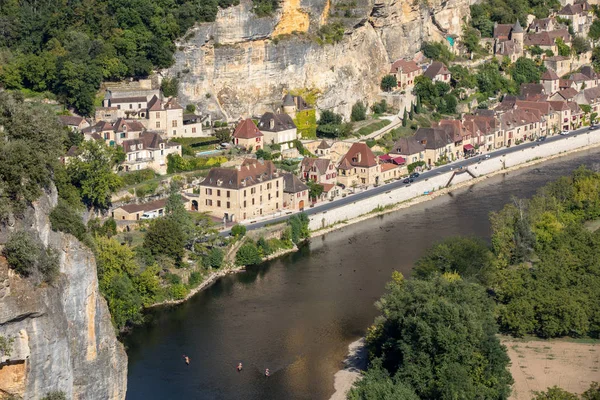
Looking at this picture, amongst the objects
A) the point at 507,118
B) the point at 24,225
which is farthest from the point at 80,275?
the point at 507,118

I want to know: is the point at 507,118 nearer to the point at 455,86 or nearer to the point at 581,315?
the point at 455,86

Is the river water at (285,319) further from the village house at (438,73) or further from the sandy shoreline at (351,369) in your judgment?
the village house at (438,73)

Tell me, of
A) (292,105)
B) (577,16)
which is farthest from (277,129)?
(577,16)

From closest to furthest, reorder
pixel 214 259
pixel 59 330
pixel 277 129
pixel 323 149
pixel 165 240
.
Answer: pixel 59 330 → pixel 165 240 → pixel 214 259 → pixel 277 129 → pixel 323 149

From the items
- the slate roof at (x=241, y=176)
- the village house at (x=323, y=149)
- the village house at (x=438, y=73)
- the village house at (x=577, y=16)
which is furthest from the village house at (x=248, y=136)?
the village house at (x=577, y=16)

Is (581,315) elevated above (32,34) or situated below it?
below

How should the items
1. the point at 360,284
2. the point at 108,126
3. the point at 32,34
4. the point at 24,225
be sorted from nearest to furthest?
the point at 24,225, the point at 360,284, the point at 108,126, the point at 32,34

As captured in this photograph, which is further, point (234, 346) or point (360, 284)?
point (360, 284)

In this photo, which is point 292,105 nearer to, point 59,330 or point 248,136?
point 248,136
